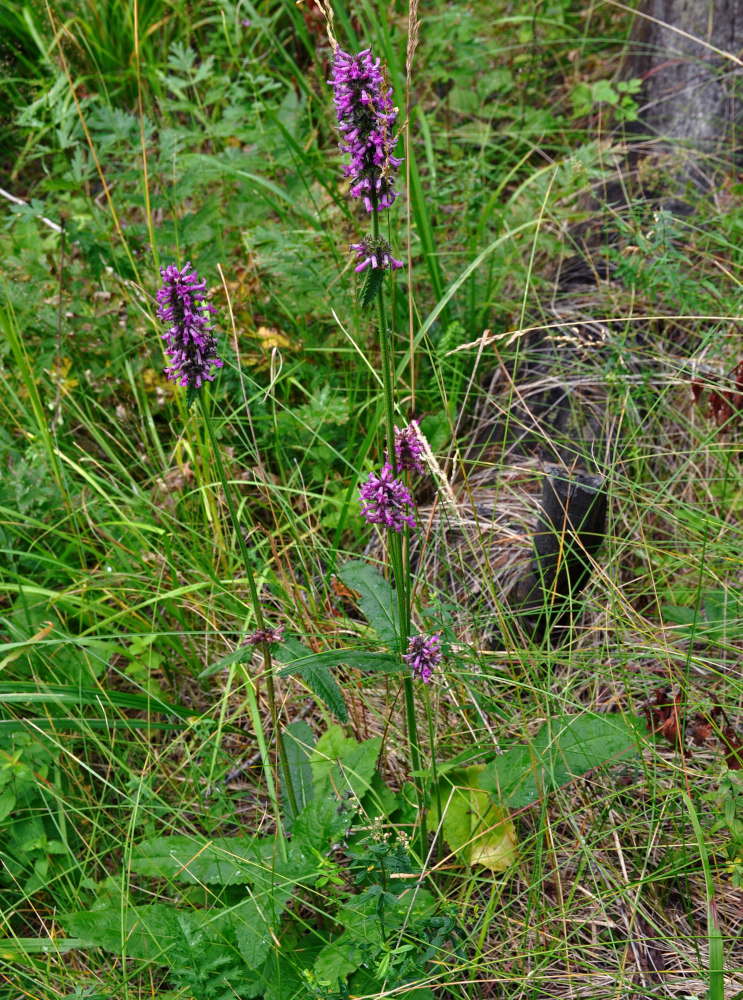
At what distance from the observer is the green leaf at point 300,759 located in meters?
1.85

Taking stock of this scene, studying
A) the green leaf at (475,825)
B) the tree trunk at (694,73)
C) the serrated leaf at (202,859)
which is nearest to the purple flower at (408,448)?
the green leaf at (475,825)

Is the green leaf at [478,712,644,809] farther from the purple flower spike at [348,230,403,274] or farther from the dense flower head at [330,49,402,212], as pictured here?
the dense flower head at [330,49,402,212]

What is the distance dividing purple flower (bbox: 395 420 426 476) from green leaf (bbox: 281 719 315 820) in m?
0.80

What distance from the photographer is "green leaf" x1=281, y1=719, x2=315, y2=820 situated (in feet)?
6.06

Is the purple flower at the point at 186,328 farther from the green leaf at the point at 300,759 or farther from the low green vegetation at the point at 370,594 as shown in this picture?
the green leaf at the point at 300,759

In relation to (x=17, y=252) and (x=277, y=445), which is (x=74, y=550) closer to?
(x=277, y=445)

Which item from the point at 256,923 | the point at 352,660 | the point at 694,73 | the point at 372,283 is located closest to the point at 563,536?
the point at 352,660

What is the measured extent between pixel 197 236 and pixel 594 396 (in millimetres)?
1524

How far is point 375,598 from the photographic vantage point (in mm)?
1706

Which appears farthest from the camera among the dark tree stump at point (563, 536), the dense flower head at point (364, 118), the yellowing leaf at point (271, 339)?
the yellowing leaf at point (271, 339)

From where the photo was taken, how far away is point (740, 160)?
3133 millimetres

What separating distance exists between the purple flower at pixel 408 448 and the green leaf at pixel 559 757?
2.16 feet

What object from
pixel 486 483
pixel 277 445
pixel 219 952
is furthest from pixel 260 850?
pixel 486 483

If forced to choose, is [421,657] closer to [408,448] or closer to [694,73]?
[408,448]
